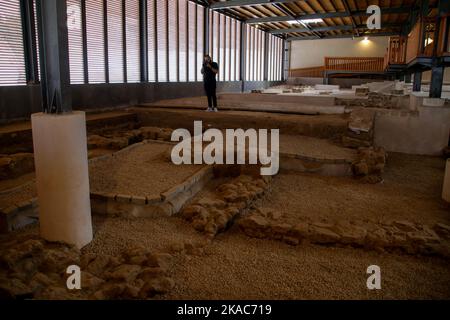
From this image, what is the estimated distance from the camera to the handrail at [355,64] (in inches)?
1040

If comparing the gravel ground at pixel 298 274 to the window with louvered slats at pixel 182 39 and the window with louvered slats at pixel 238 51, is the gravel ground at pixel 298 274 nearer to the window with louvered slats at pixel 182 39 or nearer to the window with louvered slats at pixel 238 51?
the window with louvered slats at pixel 182 39

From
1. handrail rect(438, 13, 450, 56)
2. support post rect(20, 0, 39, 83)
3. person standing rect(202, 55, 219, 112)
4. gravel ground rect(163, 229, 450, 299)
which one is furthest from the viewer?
person standing rect(202, 55, 219, 112)

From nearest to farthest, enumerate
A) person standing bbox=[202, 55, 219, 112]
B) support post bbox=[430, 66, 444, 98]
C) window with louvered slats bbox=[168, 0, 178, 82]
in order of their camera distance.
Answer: support post bbox=[430, 66, 444, 98]
person standing bbox=[202, 55, 219, 112]
window with louvered slats bbox=[168, 0, 178, 82]

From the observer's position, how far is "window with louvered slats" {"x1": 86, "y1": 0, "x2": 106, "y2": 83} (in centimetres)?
985

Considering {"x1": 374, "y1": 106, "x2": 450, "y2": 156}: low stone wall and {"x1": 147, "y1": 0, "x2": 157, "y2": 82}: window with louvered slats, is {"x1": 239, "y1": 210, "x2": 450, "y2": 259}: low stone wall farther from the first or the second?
{"x1": 147, "y1": 0, "x2": 157, "y2": 82}: window with louvered slats

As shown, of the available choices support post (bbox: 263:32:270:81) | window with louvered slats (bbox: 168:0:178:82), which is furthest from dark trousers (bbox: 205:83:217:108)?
support post (bbox: 263:32:270:81)

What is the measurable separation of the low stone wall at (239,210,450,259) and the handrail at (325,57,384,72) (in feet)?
80.8

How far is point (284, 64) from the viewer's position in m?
29.4

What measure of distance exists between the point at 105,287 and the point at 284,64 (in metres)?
28.3

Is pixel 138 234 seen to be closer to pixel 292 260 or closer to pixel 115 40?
pixel 292 260

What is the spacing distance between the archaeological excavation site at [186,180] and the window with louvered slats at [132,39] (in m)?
0.05

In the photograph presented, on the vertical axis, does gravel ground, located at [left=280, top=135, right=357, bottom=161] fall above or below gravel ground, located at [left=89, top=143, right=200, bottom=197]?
above

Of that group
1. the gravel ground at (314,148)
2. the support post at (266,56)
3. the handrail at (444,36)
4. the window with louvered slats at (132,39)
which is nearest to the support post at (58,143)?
the gravel ground at (314,148)
